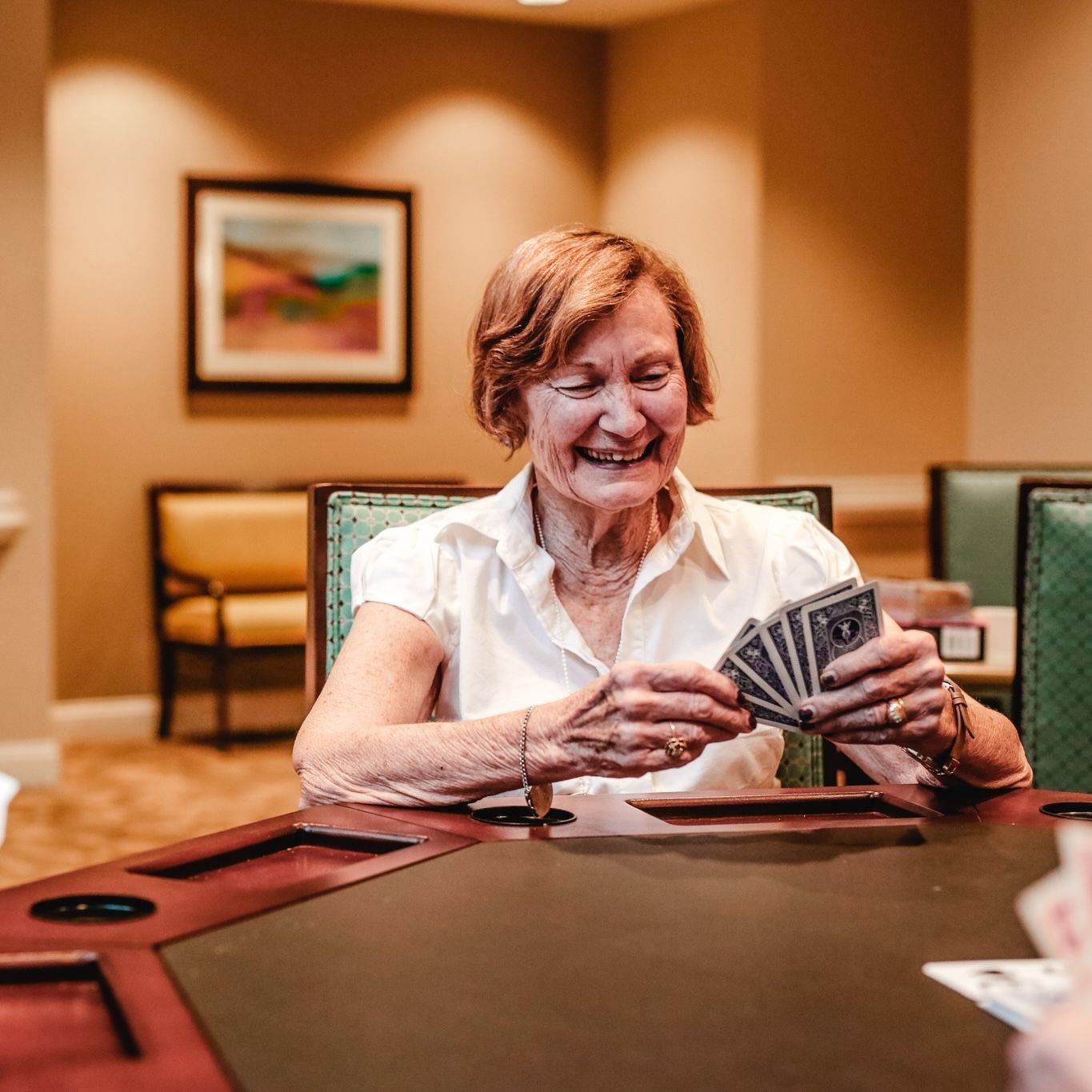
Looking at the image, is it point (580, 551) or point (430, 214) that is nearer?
point (580, 551)

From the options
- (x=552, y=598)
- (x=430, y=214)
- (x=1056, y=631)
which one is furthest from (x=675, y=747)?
(x=430, y=214)

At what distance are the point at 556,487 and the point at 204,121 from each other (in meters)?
5.18

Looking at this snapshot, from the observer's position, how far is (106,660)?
268 inches

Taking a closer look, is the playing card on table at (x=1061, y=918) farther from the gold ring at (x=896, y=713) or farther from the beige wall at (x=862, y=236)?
the beige wall at (x=862, y=236)

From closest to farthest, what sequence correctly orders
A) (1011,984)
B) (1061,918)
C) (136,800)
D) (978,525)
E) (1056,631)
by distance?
(1061,918)
(1011,984)
(1056,631)
(978,525)
(136,800)

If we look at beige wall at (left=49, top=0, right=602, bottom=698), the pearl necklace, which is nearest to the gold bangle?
the pearl necklace

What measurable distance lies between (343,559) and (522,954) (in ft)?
3.93

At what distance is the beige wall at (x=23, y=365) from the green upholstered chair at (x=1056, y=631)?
3856mm

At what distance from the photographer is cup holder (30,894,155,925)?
1331 millimetres

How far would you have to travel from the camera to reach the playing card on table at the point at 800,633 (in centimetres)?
167

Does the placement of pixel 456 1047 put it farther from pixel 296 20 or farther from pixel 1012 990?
pixel 296 20

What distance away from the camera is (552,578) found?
2.20 m

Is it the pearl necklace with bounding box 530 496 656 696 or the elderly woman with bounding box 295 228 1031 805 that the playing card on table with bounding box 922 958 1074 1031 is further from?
the pearl necklace with bounding box 530 496 656 696

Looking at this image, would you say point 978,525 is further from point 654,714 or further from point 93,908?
point 93,908
